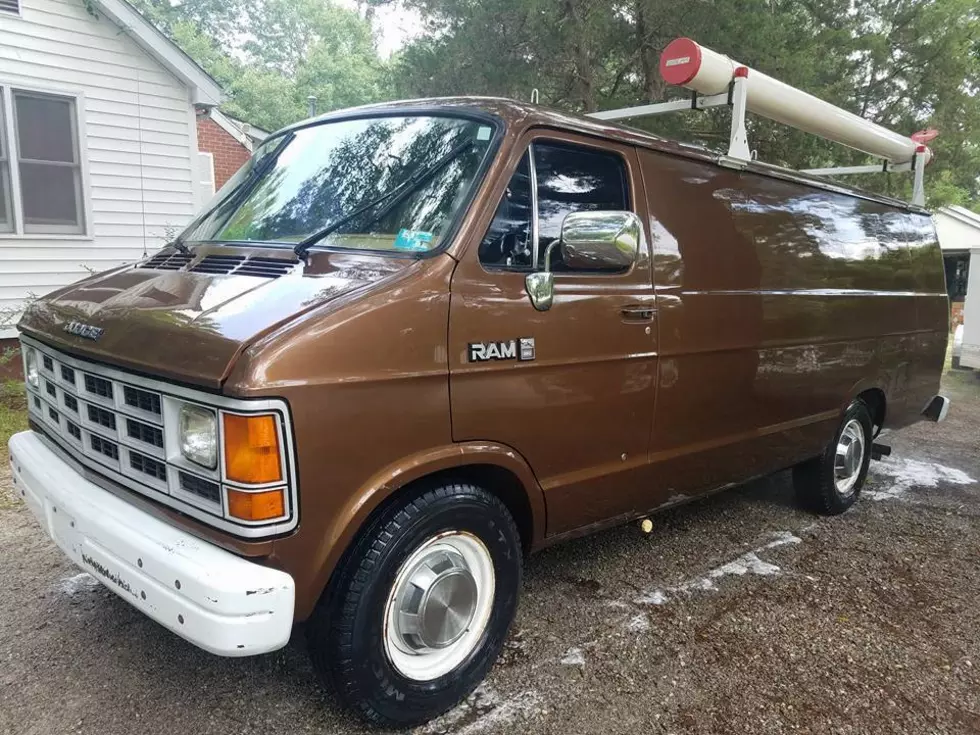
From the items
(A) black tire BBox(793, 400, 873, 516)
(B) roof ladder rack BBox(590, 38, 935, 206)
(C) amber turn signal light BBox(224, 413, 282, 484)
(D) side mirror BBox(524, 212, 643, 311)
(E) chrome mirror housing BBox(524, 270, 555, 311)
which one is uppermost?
(B) roof ladder rack BBox(590, 38, 935, 206)

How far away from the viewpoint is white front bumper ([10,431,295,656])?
221 cm

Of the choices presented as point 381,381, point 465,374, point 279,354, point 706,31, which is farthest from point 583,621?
point 706,31

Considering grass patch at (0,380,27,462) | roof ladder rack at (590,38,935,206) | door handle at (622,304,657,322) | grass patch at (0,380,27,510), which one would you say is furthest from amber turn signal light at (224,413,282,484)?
grass patch at (0,380,27,462)

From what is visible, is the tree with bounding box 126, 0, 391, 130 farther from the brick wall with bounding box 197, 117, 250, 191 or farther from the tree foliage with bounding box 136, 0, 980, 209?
the tree foliage with bounding box 136, 0, 980, 209

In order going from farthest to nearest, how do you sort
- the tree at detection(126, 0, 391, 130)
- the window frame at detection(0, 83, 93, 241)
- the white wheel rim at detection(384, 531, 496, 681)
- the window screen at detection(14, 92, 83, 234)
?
the tree at detection(126, 0, 391, 130) < the window screen at detection(14, 92, 83, 234) < the window frame at detection(0, 83, 93, 241) < the white wheel rim at detection(384, 531, 496, 681)

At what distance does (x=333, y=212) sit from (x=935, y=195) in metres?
10.1

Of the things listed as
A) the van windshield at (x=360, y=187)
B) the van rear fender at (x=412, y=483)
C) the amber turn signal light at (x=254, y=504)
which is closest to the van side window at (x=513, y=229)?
the van windshield at (x=360, y=187)

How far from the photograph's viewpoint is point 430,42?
32.3 feet

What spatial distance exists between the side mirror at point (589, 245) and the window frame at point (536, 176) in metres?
0.07

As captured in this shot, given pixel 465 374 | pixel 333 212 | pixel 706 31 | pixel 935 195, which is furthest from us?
pixel 935 195

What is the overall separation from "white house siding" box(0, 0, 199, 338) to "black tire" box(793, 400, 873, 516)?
6.34 m

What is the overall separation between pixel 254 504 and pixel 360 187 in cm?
146

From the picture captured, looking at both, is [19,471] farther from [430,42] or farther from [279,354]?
[430,42]

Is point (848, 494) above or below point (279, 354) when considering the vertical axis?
below
